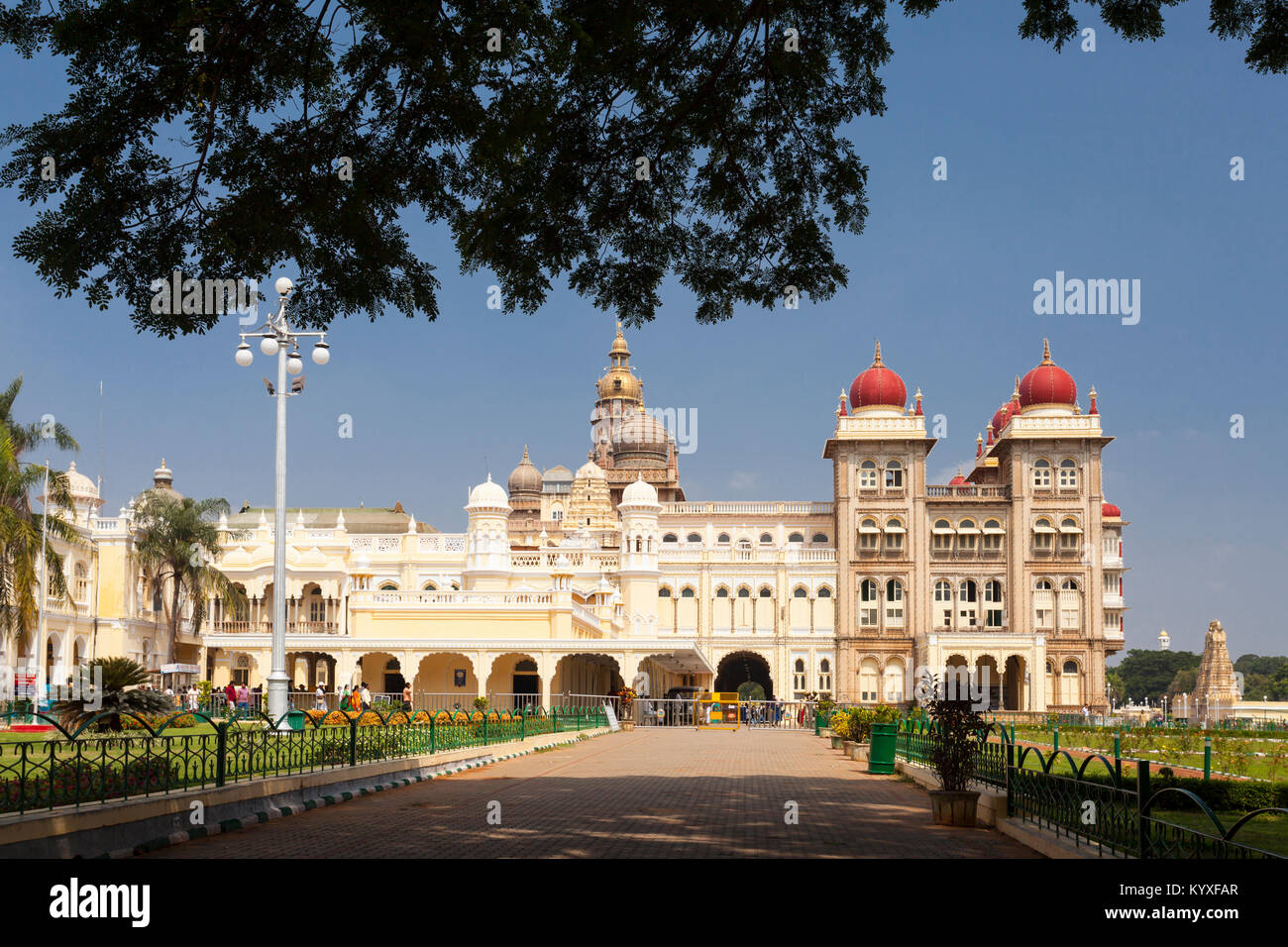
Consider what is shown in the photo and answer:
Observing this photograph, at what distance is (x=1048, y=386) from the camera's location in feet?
232

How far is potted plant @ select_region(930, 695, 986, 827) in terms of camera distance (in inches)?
493

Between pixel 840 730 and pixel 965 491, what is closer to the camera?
pixel 840 730

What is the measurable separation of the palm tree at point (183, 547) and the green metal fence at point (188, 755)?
28.8 meters

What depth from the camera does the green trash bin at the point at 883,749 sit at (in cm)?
2044

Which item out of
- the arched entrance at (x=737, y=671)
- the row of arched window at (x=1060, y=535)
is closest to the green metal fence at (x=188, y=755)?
the row of arched window at (x=1060, y=535)

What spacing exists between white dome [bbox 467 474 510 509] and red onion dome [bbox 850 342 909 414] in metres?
24.3

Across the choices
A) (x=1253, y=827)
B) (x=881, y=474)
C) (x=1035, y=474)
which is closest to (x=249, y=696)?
(x=1253, y=827)

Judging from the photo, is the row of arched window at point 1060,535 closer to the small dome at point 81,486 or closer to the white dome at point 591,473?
the white dome at point 591,473

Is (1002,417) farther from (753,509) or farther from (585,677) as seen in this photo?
(585,677)

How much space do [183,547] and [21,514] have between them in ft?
65.7

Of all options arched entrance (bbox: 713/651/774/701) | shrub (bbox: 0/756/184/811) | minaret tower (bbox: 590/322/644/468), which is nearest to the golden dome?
minaret tower (bbox: 590/322/644/468)
